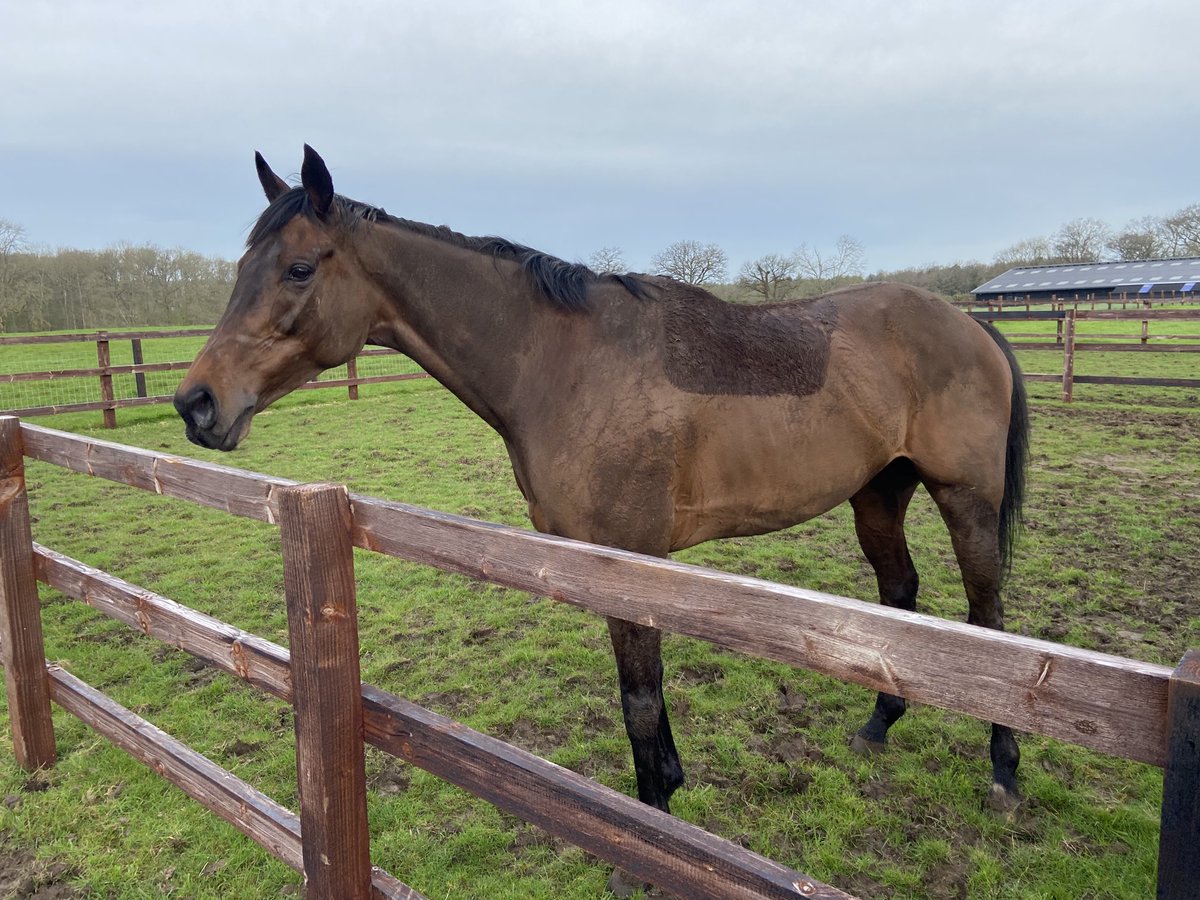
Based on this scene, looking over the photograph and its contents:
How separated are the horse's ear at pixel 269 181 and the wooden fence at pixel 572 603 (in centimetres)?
118

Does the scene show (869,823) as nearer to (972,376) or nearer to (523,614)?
(972,376)

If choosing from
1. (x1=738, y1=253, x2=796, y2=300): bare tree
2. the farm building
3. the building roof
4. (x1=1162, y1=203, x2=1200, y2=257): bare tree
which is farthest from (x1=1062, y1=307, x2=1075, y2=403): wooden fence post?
(x1=1162, y1=203, x2=1200, y2=257): bare tree

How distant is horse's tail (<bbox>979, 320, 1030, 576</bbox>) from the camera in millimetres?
3662

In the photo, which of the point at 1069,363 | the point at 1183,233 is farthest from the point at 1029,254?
the point at 1069,363

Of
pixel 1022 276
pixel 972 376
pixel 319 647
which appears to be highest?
pixel 1022 276

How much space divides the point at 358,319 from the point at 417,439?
8489 mm

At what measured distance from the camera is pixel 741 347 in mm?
3078

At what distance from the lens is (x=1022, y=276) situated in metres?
48.1

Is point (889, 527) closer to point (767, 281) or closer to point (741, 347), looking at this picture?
point (741, 347)

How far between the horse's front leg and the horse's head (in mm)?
1579

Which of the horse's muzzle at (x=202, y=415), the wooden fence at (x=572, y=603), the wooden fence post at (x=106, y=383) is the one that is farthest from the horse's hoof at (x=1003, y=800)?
the wooden fence post at (x=106, y=383)

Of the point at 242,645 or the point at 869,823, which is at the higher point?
the point at 242,645

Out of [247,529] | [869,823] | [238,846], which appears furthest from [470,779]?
[247,529]

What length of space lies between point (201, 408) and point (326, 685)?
4.02 feet
